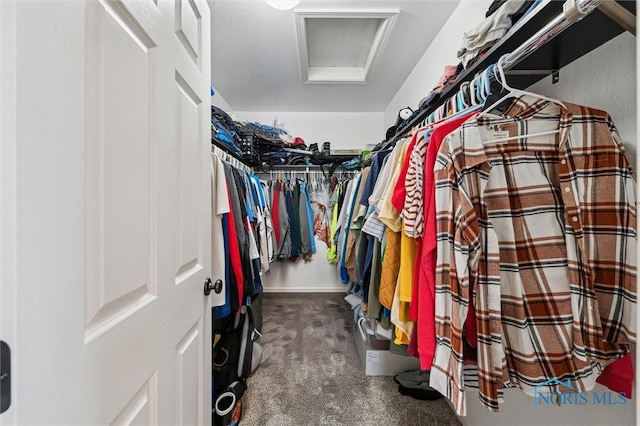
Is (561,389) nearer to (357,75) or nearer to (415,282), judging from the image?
(415,282)

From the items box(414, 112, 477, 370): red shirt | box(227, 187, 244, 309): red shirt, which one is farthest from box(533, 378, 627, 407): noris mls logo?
box(227, 187, 244, 309): red shirt

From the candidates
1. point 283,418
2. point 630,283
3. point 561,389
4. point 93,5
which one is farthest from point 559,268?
point 283,418

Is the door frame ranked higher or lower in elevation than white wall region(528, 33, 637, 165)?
lower

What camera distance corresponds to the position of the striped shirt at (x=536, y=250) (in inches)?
24.2

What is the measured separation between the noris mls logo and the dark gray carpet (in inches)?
30.0

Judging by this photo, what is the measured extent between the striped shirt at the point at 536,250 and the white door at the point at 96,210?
74 cm

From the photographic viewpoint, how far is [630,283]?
59 cm

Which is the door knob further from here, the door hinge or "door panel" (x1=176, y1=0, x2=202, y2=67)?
"door panel" (x1=176, y1=0, x2=202, y2=67)

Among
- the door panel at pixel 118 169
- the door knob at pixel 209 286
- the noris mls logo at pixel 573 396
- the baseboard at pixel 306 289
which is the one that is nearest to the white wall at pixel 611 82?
the noris mls logo at pixel 573 396

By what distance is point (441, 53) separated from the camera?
168cm

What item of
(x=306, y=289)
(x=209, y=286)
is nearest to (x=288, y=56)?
(x=209, y=286)

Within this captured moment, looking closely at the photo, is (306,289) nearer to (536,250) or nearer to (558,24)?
(536,250)

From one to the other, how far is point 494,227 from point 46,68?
3.20 ft

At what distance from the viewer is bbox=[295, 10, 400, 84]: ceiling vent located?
1.58m
